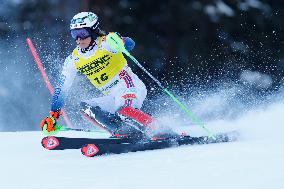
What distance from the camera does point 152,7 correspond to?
9.40 metres

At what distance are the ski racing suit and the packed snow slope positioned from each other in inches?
19.3

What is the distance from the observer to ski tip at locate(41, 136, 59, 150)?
4.53 meters

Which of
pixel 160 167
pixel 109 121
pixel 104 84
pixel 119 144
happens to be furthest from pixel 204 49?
pixel 160 167

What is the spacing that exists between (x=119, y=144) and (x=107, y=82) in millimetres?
867

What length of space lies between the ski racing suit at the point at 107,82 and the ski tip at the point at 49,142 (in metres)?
0.50

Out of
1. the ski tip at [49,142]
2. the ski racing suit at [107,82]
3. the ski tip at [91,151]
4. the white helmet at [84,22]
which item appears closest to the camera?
the ski tip at [91,151]

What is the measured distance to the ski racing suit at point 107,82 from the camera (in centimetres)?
493

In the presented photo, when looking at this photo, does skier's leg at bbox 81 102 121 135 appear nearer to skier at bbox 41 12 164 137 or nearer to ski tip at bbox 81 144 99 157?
skier at bbox 41 12 164 137

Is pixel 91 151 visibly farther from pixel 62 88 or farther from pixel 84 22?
pixel 84 22

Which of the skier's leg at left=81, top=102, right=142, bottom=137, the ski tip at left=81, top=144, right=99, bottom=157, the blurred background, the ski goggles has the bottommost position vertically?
the ski tip at left=81, top=144, right=99, bottom=157

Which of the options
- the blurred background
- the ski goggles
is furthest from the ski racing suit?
the blurred background

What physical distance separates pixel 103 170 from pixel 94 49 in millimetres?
1604

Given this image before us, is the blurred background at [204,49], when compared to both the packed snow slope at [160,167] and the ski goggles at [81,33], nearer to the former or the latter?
the ski goggles at [81,33]

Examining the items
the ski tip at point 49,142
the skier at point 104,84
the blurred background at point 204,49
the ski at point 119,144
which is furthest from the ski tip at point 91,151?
the blurred background at point 204,49
